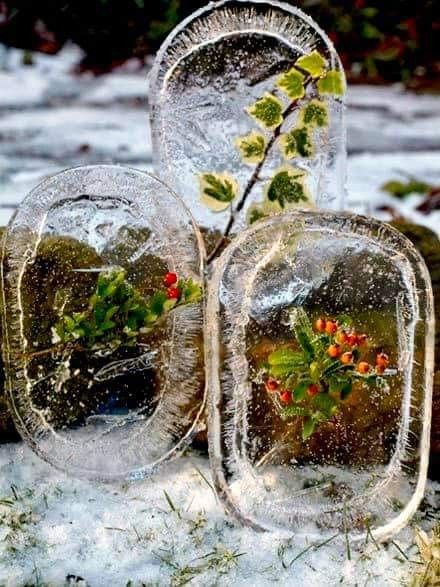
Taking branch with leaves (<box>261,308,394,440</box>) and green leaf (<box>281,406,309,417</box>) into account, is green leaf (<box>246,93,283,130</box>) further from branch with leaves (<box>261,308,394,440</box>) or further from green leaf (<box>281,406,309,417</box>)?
green leaf (<box>281,406,309,417</box>)

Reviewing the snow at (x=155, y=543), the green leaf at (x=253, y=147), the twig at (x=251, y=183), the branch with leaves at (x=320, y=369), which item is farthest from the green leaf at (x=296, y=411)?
the green leaf at (x=253, y=147)

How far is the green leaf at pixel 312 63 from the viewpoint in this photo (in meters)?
1.65

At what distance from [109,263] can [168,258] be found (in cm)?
11

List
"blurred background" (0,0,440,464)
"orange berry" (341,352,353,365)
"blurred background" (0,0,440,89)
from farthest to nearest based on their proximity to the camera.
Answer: "blurred background" (0,0,440,89) < "blurred background" (0,0,440,464) < "orange berry" (341,352,353,365)

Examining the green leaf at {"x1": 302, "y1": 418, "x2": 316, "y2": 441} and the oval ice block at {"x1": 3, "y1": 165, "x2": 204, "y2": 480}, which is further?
the oval ice block at {"x1": 3, "y1": 165, "x2": 204, "y2": 480}

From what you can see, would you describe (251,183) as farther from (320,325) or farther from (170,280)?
(320,325)

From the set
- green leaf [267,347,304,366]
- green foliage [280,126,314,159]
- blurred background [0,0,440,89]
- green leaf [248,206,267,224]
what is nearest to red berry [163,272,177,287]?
green leaf [267,347,304,366]

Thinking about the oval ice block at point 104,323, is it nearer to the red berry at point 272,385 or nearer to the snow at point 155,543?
the snow at point 155,543

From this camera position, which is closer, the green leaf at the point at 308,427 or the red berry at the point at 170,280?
the green leaf at the point at 308,427

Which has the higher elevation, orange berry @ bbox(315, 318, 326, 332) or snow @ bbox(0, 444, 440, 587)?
orange berry @ bbox(315, 318, 326, 332)

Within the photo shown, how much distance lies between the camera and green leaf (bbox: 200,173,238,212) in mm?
1785

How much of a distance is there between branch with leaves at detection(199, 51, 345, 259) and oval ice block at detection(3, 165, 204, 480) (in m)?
0.25

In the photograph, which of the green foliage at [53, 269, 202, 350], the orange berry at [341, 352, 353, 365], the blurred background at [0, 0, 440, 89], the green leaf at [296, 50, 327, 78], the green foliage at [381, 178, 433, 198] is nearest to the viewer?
the orange berry at [341, 352, 353, 365]

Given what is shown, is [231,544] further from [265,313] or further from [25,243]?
[25,243]
